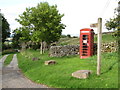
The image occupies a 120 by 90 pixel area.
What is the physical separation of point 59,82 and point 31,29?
792 inches

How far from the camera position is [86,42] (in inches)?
578

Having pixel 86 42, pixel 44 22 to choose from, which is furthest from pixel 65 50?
pixel 44 22

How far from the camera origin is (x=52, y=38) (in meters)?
26.0

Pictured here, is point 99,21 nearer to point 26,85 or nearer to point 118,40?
point 26,85

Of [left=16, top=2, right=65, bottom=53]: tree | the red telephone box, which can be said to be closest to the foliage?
the red telephone box

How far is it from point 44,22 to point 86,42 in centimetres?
1196

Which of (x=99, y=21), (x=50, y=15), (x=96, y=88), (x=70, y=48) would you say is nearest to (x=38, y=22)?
(x=50, y=15)

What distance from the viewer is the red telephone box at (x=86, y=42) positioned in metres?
14.5

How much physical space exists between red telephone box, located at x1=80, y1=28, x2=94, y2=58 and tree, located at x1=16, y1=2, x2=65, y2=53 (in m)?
10.1

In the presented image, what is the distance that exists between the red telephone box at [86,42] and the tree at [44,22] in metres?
10.1

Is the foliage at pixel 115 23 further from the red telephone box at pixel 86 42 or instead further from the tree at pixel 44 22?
the tree at pixel 44 22

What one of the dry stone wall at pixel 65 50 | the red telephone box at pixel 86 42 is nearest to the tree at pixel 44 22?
the dry stone wall at pixel 65 50

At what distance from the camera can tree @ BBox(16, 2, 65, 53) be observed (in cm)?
2444

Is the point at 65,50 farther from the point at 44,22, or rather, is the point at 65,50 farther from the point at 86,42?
the point at 44,22
